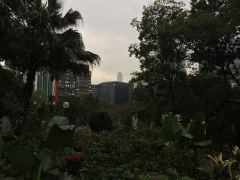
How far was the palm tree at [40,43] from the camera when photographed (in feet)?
70.1

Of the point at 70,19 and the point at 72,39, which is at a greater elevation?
the point at 70,19

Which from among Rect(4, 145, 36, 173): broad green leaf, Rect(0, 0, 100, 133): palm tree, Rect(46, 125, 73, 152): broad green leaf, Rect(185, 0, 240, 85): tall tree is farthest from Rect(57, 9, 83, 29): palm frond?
Rect(4, 145, 36, 173): broad green leaf

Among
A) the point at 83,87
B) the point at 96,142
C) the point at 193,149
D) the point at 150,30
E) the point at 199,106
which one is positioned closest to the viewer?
the point at 193,149

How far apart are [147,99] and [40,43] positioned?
12.7 m

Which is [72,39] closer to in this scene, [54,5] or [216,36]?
[54,5]

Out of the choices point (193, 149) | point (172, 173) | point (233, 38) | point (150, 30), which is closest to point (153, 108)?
point (150, 30)

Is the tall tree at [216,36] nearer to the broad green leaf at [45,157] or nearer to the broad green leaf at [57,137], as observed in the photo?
the broad green leaf at [57,137]

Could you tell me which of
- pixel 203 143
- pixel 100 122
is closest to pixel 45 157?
pixel 203 143

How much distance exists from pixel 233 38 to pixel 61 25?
1073 cm

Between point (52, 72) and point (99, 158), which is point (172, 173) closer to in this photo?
point (99, 158)

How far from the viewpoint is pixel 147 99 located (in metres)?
33.4

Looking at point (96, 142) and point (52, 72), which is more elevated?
point (52, 72)

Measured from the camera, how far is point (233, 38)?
1137 inches

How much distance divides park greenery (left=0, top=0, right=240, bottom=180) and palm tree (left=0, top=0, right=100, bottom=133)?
0.05 meters
